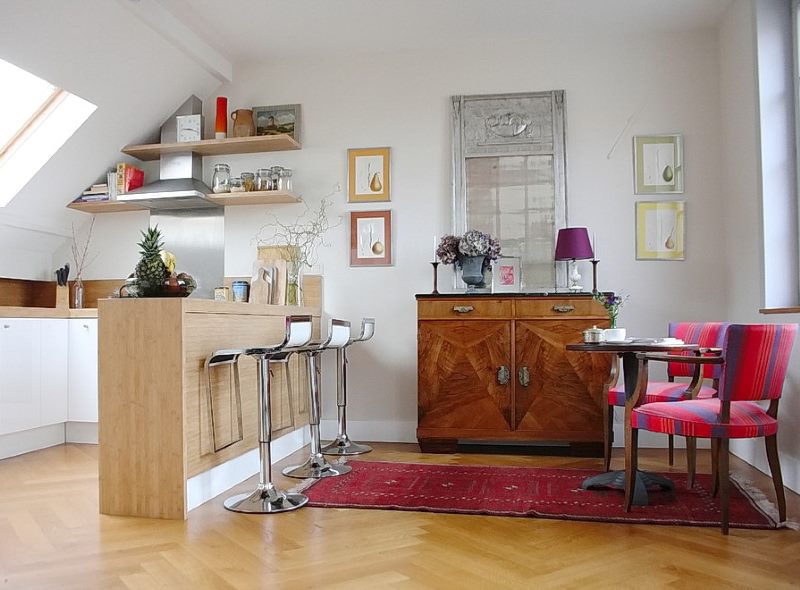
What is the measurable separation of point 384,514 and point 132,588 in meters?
1.14

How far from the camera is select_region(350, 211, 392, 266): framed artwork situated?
497 centimetres

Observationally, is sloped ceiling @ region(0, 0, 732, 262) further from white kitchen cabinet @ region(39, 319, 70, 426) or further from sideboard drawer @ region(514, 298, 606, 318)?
sideboard drawer @ region(514, 298, 606, 318)

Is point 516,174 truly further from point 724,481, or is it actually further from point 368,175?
point 724,481

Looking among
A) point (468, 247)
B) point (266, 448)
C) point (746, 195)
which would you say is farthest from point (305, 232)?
point (746, 195)

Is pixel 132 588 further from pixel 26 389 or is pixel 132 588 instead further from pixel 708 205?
pixel 708 205

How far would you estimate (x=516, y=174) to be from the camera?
4.79m

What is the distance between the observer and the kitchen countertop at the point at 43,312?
428 cm

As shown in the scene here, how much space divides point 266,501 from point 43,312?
2503 mm

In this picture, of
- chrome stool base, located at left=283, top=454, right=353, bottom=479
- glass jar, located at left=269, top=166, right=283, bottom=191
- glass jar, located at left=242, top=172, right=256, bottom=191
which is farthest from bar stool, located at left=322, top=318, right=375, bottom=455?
glass jar, located at left=242, top=172, right=256, bottom=191

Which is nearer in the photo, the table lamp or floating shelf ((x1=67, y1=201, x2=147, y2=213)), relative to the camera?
the table lamp

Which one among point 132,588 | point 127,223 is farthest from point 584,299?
point 127,223

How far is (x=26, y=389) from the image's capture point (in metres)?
4.41

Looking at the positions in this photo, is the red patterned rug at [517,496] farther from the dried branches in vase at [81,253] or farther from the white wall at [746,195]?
the dried branches in vase at [81,253]

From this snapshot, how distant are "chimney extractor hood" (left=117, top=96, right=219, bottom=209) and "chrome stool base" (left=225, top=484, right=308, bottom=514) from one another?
2.54m
